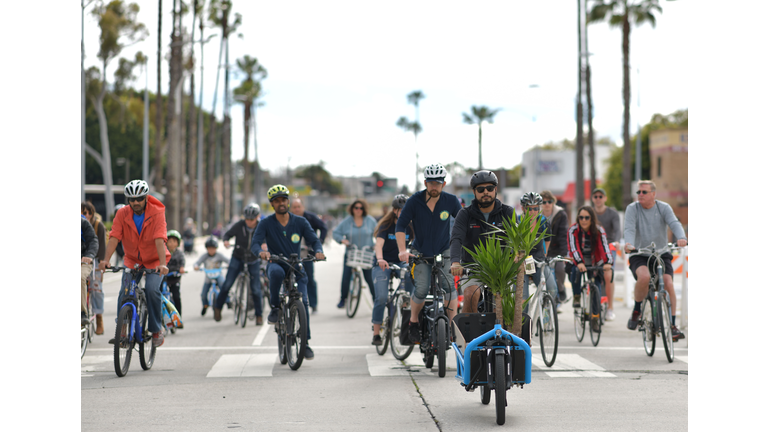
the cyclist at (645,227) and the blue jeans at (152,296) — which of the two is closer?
the blue jeans at (152,296)

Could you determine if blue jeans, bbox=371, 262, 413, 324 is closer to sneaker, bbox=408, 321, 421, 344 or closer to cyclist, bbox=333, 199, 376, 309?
sneaker, bbox=408, 321, 421, 344

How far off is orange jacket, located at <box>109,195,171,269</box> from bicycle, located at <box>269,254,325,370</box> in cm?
113

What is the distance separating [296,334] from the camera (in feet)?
29.5

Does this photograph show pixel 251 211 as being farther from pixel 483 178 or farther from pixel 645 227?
pixel 483 178

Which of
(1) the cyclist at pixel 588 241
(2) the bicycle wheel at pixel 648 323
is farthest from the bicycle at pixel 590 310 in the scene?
(2) the bicycle wheel at pixel 648 323

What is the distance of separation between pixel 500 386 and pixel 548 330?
9.70ft

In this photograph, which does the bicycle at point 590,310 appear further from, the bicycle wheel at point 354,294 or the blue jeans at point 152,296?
the blue jeans at point 152,296

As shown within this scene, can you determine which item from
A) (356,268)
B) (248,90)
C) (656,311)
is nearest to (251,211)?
(356,268)

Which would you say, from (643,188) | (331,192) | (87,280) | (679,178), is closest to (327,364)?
(87,280)

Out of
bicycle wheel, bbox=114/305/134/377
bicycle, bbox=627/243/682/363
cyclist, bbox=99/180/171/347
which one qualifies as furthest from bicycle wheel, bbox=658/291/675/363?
bicycle wheel, bbox=114/305/134/377

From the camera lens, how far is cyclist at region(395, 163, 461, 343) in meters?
8.60

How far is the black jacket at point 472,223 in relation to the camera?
752 centimetres
